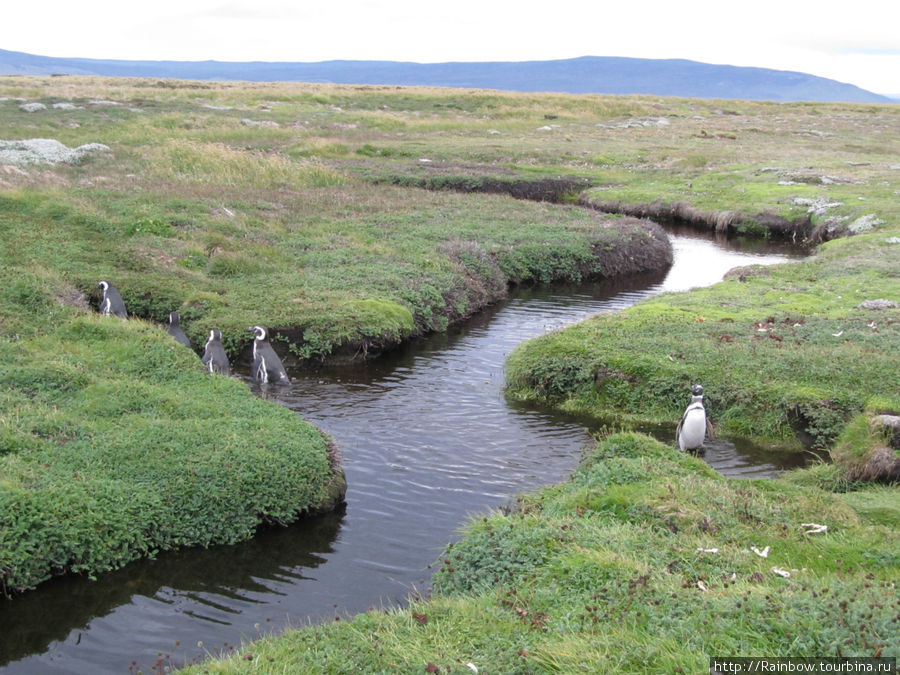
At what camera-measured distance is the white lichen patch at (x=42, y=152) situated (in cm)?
3984

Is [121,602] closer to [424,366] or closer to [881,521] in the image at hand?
[881,521]

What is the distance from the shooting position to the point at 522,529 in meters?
10.7

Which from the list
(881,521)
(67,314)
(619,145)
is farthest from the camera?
(619,145)

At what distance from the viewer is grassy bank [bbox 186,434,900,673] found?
24.2 feet

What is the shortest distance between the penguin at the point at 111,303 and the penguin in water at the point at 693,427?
13.6 metres

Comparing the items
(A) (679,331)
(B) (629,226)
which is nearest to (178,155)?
(B) (629,226)

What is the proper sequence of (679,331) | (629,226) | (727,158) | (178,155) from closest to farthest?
(679,331)
(629,226)
(178,155)
(727,158)

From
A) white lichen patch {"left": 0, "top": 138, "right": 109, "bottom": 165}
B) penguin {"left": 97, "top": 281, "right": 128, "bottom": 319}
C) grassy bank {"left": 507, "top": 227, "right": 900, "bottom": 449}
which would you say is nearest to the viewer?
grassy bank {"left": 507, "top": 227, "right": 900, "bottom": 449}

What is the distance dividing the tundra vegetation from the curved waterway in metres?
0.57

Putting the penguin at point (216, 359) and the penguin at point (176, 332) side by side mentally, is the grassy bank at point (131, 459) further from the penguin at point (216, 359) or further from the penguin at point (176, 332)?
the penguin at point (176, 332)

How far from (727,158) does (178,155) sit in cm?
3848

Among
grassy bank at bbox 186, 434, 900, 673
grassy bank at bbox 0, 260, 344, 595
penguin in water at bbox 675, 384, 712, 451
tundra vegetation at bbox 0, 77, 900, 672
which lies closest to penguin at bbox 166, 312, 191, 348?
tundra vegetation at bbox 0, 77, 900, 672

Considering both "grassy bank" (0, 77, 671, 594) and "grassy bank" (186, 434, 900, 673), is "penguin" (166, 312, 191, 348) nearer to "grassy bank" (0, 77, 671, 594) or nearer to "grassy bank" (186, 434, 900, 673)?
"grassy bank" (0, 77, 671, 594)

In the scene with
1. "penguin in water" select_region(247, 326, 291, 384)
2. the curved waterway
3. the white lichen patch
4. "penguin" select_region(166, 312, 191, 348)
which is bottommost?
the curved waterway
